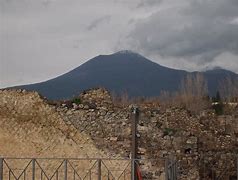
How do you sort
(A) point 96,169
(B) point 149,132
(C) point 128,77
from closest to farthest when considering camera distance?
(A) point 96,169 → (B) point 149,132 → (C) point 128,77

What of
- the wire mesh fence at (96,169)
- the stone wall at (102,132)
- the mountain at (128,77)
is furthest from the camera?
the mountain at (128,77)

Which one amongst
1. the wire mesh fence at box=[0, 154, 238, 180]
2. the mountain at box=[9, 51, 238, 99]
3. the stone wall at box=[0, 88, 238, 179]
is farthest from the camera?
the mountain at box=[9, 51, 238, 99]

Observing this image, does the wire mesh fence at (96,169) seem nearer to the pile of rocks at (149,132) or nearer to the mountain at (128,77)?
the pile of rocks at (149,132)

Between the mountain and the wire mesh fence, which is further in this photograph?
the mountain

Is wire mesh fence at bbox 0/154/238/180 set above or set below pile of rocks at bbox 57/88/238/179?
below

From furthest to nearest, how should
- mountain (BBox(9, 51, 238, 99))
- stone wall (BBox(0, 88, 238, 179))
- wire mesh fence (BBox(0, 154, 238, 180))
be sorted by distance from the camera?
1. mountain (BBox(9, 51, 238, 99))
2. stone wall (BBox(0, 88, 238, 179))
3. wire mesh fence (BBox(0, 154, 238, 180))

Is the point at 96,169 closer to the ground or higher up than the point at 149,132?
closer to the ground

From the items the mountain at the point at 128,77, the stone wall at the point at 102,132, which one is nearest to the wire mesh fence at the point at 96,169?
the stone wall at the point at 102,132

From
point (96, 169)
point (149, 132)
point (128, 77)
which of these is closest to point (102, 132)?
point (96, 169)

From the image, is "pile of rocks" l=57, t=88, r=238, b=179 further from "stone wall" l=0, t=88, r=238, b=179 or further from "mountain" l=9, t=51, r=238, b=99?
"mountain" l=9, t=51, r=238, b=99

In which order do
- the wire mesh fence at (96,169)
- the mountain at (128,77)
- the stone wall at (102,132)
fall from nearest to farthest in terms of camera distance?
the wire mesh fence at (96,169)
the stone wall at (102,132)
the mountain at (128,77)

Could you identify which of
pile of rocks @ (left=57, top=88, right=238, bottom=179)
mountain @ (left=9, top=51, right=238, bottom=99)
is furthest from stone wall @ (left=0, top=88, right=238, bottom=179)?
mountain @ (left=9, top=51, right=238, bottom=99)

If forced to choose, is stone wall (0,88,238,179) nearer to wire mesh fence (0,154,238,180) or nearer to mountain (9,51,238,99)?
wire mesh fence (0,154,238,180)

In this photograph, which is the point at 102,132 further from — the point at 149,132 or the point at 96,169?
the point at 149,132
